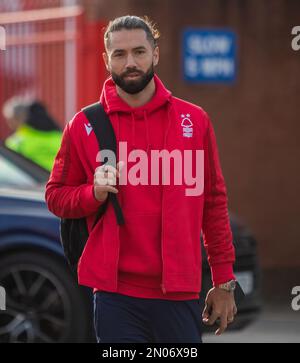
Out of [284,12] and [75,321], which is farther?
[284,12]

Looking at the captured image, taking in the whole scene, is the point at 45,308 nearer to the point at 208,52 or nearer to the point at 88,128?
the point at 88,128

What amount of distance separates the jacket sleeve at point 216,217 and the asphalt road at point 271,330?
11.6ft

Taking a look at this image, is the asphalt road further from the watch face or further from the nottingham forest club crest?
the nottingham forest club crest

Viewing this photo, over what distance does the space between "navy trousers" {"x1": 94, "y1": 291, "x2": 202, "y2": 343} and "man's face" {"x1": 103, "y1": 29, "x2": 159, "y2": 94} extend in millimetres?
774

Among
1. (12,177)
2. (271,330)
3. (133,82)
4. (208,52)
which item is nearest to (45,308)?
(12,177)

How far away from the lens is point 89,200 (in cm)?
420

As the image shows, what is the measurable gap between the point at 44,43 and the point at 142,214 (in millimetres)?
8779

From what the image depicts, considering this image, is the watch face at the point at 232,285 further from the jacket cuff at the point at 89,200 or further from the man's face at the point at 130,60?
the man's face at the point at 130,60

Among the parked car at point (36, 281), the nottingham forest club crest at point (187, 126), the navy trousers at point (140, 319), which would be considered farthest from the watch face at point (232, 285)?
the parked car at point (36, 281)

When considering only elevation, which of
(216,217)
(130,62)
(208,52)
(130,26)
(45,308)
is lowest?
(45,308)

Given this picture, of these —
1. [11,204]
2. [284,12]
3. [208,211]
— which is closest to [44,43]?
[284,12]

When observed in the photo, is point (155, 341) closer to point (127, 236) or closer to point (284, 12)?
point (127, 236)

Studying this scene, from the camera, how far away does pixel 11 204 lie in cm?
740

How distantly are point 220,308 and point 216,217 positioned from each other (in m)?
0.34
